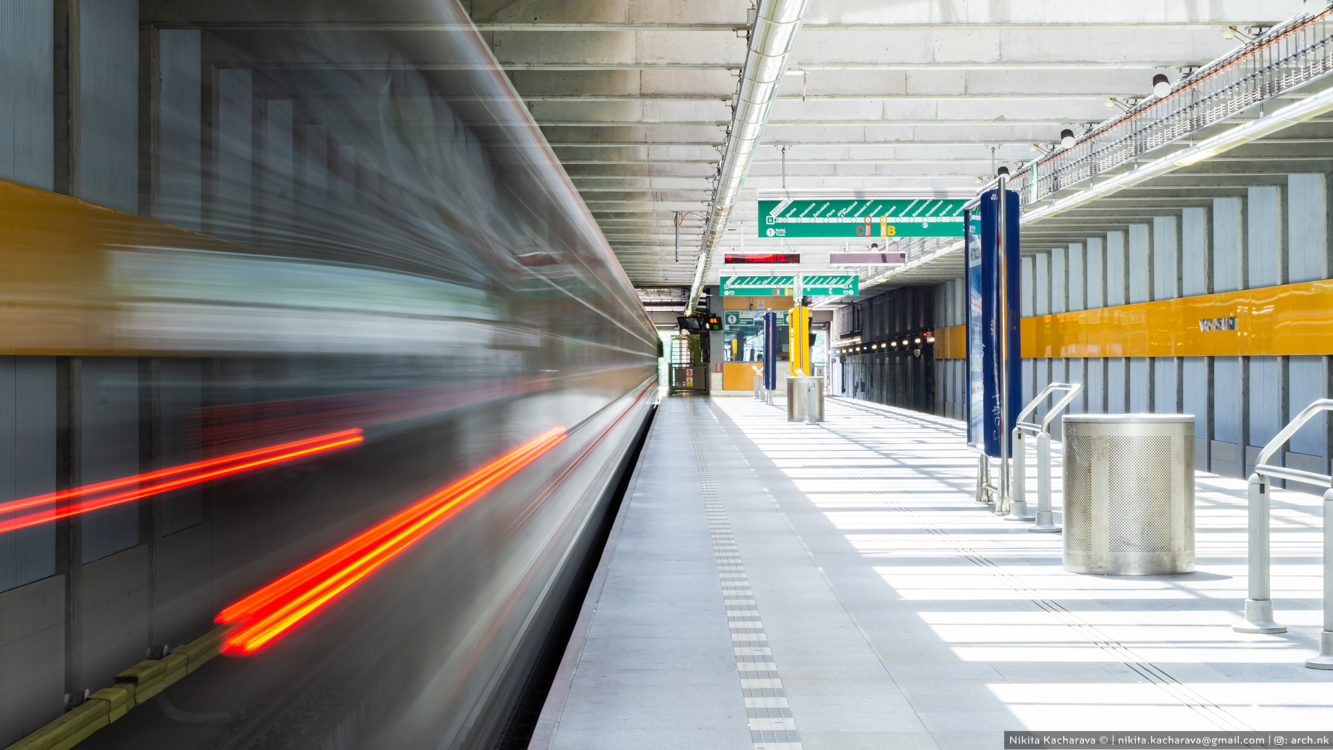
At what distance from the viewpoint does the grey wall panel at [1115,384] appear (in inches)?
648

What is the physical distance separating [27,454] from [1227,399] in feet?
48.3

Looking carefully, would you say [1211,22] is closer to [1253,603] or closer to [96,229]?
[1253,603]

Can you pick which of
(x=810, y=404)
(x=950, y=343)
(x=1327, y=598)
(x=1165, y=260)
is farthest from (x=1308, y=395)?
(x=950, y=343)

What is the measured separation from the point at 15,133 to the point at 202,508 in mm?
515

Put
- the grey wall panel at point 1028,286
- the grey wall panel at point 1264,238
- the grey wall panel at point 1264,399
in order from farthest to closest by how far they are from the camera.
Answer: the grey wall panel at point 1028,286 → the grey wall panel at point 1264,238 → the grey wall panel at point 1264,399

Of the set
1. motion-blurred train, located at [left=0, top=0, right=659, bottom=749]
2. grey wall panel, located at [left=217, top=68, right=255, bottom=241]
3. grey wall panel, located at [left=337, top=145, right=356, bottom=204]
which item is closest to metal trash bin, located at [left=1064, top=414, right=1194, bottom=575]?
motion-blurred train, located at [left=0, top=0, right=659, bottom=749]

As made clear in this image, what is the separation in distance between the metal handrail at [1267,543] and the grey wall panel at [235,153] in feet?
13.6

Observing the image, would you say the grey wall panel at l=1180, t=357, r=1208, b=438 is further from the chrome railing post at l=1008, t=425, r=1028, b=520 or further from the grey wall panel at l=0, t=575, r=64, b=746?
the grey wall panel at l=0, t=575, r=64, b=746

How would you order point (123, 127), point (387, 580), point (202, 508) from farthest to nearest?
point (387, 580) → point (202, 508) → point (123, 127)

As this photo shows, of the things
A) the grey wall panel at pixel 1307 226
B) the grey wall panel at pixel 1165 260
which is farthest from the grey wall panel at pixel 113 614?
the grey wall panel at pixel 1165 260

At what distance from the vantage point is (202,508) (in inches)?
50.3

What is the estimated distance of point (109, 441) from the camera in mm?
1101

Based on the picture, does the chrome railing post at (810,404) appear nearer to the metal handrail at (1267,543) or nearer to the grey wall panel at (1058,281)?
the grey wall panel at (1058,281)

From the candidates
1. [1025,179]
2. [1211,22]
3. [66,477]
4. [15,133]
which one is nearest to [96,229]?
[15,133]
